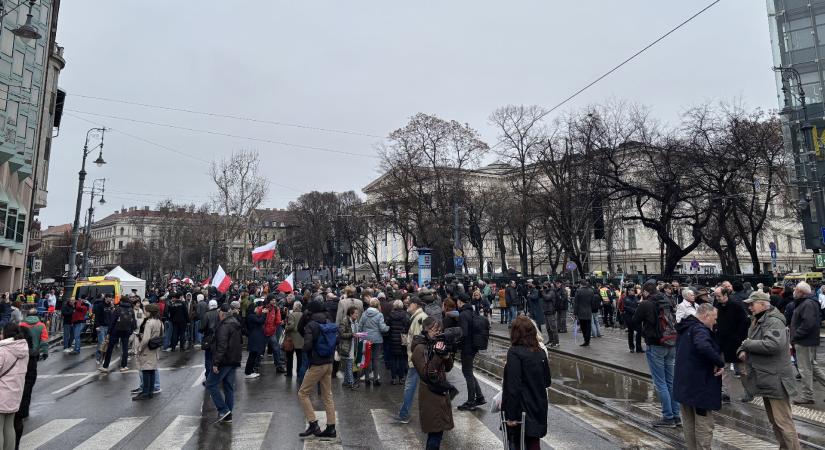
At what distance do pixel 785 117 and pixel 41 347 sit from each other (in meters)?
39.3

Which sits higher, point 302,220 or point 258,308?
point 302,220

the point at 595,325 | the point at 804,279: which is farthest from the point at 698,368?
the point at 804,279

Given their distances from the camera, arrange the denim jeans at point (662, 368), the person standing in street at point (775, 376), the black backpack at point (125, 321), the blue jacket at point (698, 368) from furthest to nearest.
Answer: the black backpack at point (125, 321) < the denim jeans at point (662, 368) < the person standing in street at point (775, 376) < the blue jacket at point (698, 368)

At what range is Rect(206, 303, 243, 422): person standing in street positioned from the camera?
753 centimetres

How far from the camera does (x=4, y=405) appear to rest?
5.54 meters

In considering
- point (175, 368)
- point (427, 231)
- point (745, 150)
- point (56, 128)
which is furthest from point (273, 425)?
point (56, 128)

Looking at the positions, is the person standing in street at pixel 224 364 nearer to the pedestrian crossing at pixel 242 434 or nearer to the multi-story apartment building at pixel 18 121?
the pedestrian crossing at pixel 242 434

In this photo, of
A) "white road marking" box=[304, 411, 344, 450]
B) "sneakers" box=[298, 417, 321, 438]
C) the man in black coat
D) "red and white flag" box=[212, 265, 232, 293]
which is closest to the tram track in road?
the man in black coat

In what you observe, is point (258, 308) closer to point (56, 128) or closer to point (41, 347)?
point (41, 347)

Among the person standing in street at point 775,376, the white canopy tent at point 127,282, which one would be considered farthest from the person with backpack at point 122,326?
the white canopy tent at point 127,282

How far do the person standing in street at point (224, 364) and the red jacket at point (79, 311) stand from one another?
1045 centimetres

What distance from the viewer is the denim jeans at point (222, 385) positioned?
7.50 meters

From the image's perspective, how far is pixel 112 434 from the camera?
7.05m

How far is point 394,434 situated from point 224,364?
2.71 meters
